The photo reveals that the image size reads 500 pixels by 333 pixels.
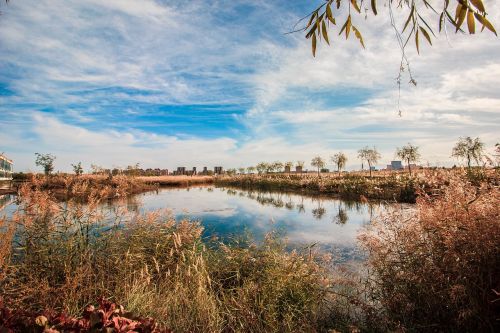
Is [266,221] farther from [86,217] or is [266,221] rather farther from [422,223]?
[422,223]

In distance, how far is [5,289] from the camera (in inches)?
162

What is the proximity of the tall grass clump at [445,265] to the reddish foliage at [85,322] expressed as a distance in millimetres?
2987

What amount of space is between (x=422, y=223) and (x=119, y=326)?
377 cm

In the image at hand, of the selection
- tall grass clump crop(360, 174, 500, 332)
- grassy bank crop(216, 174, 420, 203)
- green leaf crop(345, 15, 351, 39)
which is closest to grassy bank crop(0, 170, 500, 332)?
tall grass clump crop(360, 174, 500, 332)

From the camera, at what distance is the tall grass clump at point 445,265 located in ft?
10.7

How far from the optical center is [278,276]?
16.9ft

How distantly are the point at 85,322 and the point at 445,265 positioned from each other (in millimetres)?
3704

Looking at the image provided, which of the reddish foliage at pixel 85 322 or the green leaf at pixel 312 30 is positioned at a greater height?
the green leaf at pixel 312 30

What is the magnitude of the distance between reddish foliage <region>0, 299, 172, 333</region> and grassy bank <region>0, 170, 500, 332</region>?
107 millimetres

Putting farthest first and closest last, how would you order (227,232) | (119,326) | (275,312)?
(227,232)
(275,312)
(119,326)

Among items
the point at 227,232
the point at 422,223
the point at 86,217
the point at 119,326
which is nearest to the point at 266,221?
the point at 227,232

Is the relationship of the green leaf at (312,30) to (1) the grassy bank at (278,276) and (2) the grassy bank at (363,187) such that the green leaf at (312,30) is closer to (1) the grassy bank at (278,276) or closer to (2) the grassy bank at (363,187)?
(1) the grassy bank at (278,276)

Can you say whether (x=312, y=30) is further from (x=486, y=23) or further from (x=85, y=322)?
(x=85, y=322)

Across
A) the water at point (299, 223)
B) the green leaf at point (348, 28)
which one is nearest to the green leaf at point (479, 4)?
the green leaf at point (348, 28)
